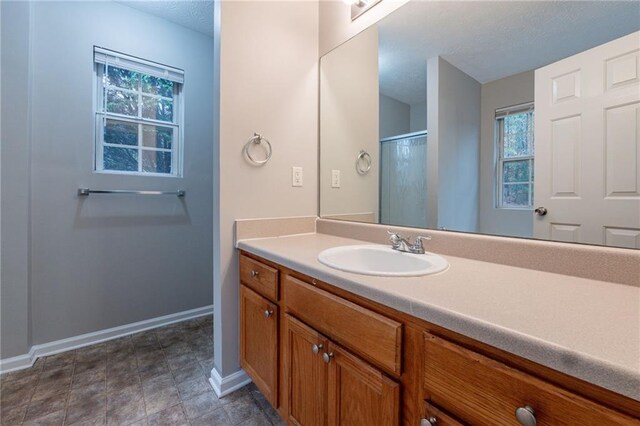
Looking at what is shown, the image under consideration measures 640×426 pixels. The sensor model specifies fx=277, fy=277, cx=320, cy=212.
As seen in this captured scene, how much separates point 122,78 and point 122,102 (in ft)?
0.61

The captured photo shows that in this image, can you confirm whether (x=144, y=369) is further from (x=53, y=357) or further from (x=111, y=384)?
(x=53, y=357)

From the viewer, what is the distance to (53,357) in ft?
5.97

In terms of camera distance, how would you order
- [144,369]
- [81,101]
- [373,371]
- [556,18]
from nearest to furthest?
[373,371] < [556,18] < [144,369] < [81,101]

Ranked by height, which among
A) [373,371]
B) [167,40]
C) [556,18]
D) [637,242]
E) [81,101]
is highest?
[167,40]

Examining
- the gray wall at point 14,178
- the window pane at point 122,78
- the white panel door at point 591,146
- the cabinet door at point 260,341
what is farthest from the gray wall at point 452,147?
the gray wall at point 14,178

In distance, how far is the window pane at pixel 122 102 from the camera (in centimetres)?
211

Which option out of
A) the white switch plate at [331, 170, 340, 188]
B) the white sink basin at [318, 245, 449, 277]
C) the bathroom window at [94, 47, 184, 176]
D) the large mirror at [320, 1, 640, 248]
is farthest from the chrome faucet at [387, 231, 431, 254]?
the bathroom window at [94, 47, 184, 176]

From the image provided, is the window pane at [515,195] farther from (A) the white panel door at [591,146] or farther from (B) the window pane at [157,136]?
(B) the window pane at [157,136]

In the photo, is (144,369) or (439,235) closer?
(439,235)

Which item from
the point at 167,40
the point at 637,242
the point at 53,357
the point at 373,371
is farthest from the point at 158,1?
the point at 637,242

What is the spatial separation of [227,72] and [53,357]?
2136 mm

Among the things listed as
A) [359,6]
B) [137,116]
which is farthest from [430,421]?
[137,116]

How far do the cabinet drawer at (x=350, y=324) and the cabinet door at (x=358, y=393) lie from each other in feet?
0.12

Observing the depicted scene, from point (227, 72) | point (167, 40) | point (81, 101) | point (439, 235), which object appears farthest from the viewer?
point (167, 40)
